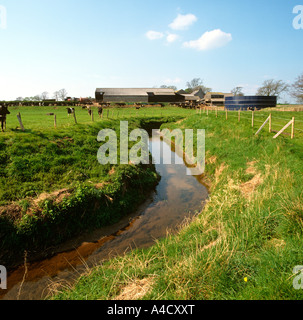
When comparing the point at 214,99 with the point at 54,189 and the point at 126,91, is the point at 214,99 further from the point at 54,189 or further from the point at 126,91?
the point at 54,189

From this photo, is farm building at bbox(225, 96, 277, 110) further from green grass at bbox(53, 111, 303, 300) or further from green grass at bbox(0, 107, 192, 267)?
green grass at bbox(53, 111, 303, 300)

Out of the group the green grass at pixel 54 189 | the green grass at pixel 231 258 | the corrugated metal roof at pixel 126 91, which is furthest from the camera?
the corrugated metal roof at pixel 126 91

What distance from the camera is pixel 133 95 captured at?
7125cm

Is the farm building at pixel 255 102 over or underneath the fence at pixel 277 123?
over

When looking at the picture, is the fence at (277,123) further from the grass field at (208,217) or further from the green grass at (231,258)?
the green grass at (231,258)

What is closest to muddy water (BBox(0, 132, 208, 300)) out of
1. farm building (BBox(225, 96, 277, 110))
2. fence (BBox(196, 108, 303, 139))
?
fence (BBox(196, 108, 303, 139))

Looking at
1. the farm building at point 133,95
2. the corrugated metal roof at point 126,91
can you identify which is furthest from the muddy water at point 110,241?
the corrugated metal roof at point 126,91

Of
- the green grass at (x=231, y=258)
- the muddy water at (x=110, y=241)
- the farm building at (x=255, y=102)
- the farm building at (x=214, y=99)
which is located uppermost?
the farm building at (x=214, y=99)

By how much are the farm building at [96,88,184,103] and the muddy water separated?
61.5 m

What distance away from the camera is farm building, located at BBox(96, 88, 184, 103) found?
2768 inches

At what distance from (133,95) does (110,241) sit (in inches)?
2668

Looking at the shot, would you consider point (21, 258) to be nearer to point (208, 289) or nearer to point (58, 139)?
point (208, 289)

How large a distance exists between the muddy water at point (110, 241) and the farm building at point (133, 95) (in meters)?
61.5

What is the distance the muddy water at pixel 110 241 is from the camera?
20.7ft
